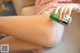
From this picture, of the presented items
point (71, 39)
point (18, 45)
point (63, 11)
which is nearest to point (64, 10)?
point (63, 11)

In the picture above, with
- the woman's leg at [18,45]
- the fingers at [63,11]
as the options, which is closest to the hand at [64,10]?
the fingers at [63,11]

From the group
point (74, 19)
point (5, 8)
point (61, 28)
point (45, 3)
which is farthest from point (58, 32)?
point (5, 8)

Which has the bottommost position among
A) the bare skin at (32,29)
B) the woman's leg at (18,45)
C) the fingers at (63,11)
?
the woman's leg at (18,45)

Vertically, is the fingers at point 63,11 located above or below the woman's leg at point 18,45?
above

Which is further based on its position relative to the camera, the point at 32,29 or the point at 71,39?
the point at 71,39

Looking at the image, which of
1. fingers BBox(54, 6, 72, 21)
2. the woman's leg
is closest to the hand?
fingers BBox(54, 6, 72, 21)

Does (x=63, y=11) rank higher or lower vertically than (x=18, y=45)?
higher

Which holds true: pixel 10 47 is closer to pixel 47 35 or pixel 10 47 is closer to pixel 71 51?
pixel 47 35

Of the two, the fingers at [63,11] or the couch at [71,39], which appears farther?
the couch at [71,39]

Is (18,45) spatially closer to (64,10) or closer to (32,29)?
(32,29)

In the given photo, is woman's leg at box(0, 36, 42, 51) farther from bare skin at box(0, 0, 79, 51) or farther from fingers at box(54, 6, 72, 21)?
fingers at box(54, 6, 72, 21)

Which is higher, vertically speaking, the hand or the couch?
the hand

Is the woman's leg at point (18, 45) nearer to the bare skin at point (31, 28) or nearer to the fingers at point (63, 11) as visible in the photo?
the bare skin at point (31, 28)

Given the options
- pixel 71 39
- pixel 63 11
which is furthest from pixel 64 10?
pixel 71 39
